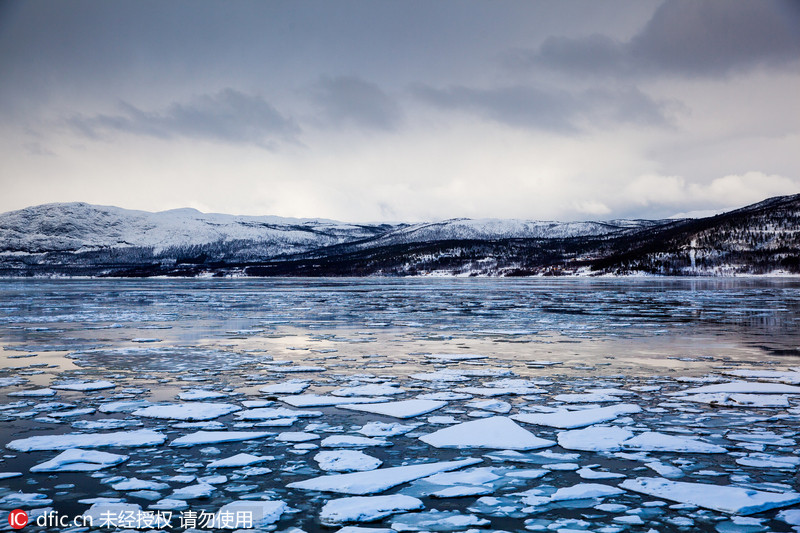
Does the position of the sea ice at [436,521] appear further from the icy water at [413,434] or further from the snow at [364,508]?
the snow at [364,508]

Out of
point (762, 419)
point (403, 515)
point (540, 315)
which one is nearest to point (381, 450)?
point (403, 515)

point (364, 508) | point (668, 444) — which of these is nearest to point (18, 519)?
point (364, 508)

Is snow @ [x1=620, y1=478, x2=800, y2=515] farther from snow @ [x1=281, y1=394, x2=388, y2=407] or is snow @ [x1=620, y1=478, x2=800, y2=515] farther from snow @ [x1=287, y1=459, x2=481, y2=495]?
snow @ [x1=281, y1=394, x2=388, y2=407]

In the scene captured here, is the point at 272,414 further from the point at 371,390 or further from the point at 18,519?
the point at 18,519

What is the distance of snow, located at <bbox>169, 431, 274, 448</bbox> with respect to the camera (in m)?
6.60

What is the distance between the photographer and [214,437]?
22.2 feet

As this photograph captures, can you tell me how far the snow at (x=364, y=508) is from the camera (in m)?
4.56

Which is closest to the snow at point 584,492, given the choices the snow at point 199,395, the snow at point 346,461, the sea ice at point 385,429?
the snow at point 346,461

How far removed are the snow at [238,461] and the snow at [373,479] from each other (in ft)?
2.61

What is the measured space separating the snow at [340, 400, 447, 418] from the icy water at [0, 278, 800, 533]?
0.04 m

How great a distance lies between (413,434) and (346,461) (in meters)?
1.26

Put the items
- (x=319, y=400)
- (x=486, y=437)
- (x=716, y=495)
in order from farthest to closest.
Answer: (x=319, y=400)
(x=486, y=437)
(x=716, y=495)

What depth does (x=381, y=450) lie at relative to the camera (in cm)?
630

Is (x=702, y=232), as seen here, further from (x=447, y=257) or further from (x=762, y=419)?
(x=762, y=419)
